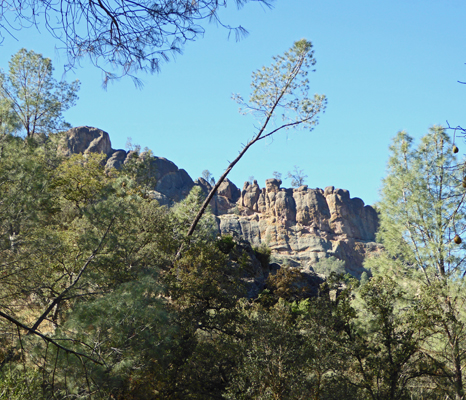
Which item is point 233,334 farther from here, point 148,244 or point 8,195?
point 8,195

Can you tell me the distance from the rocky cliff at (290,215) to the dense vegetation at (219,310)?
5369 centimetres

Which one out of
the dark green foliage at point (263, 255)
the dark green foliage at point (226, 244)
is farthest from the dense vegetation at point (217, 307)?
the dark green foliage at point (263, 255)

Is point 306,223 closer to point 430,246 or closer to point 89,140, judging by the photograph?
point 89,140

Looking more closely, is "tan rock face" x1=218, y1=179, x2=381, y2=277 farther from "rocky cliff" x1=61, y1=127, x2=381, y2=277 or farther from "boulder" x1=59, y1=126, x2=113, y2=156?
"boulder" x1=59, y1=126, x2=113, y2=156

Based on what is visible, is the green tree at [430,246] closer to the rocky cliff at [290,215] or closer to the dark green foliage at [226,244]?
the dark green foliage at [226,244]

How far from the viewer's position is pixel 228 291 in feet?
35.1

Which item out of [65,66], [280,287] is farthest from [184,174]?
[65,66]

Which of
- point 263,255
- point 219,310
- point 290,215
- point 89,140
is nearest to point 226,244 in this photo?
point 263,255

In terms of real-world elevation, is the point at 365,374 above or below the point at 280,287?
below

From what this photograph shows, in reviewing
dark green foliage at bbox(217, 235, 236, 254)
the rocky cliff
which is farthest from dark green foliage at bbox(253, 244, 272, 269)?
the rocky cliff

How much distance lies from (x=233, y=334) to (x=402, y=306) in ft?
13.1

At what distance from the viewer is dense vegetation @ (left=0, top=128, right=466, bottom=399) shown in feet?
24.9

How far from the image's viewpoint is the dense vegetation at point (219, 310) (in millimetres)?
7594

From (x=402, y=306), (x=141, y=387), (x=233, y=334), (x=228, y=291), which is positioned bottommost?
(x=141, y=387)
